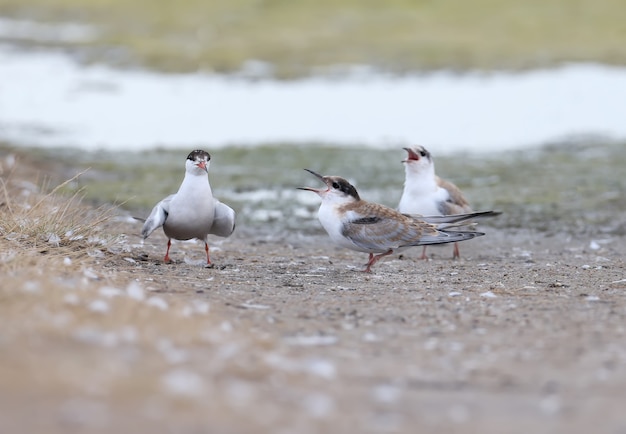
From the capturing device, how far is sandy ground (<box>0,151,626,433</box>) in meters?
4.37

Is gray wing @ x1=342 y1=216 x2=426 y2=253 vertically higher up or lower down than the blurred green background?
lower down

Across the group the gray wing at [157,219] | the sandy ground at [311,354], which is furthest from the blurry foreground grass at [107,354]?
the gray wing at [157,219]

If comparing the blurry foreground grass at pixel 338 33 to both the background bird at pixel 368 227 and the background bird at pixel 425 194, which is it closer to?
the background bird at pixel 425 194

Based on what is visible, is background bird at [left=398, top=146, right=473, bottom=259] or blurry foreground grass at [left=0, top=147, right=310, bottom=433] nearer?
blurry foreground grass at [left=0, top=147, right=310, bottom=433]

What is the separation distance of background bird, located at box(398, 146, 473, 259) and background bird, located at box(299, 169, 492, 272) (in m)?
1.23

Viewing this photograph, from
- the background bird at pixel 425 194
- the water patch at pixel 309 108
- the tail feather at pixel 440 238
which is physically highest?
the water patch at pixel 309 108

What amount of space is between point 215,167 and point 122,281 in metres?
8.74

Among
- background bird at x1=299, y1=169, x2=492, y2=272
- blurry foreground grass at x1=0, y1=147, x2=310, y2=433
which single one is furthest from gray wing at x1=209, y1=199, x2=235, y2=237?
blurry foreground grass at x1=0, y1=147, x2=310, y2=433

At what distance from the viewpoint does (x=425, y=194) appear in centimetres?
1023

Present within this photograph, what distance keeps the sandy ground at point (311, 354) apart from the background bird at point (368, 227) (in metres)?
0.45

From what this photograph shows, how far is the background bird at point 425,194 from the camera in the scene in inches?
399

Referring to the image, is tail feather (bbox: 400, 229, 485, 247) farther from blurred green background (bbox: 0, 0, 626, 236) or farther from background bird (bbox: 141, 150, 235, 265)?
blurred green background (bbox: 0, 0, 626, 236)

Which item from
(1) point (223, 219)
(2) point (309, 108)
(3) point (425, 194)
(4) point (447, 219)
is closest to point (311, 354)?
(1) point (223, 219)

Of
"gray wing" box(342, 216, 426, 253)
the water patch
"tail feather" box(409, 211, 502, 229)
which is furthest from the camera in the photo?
the water patch
